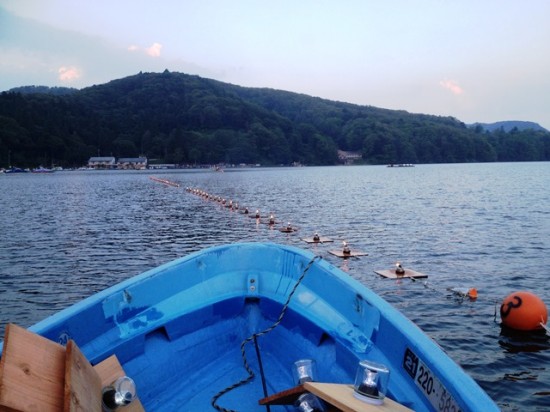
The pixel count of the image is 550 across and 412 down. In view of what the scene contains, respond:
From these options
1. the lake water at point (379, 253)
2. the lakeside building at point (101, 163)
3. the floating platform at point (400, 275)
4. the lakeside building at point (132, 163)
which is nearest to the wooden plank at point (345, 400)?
the lake water at point (379, 253)

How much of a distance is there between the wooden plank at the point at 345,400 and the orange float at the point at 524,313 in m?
9.48

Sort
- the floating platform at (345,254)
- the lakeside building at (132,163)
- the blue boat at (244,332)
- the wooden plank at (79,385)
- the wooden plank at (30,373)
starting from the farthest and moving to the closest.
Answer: the lakeside building at (132,163)
the floating platform at (345,254)
the blue boat at (244,332)
the wooden plank at (79,385)
the wooden plank at (30,373)

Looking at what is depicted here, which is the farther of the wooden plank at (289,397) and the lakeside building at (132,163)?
the lakeside building at (132,163)

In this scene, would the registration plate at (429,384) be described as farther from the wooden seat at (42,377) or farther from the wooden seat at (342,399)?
the wooden seat at (42,377)

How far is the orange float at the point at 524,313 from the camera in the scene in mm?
11094

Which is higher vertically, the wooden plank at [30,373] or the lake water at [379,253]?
the wooden plank at [30,373]

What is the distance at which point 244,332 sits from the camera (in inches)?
221

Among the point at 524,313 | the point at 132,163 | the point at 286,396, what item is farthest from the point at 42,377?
the point at 132,163

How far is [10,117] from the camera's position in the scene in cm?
15738

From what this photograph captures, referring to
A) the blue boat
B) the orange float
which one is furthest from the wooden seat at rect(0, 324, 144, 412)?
the orange float

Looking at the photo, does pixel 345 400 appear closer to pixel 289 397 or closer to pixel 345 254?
pixel 289 397

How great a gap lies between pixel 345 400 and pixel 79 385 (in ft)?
5.88

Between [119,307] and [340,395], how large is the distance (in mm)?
2689

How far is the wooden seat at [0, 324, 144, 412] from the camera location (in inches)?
103
